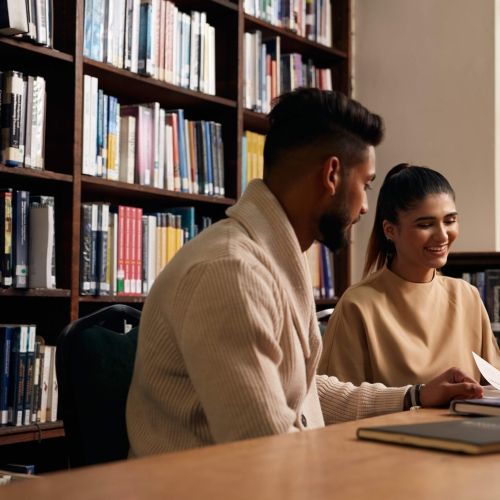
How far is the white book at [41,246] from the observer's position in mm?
2854

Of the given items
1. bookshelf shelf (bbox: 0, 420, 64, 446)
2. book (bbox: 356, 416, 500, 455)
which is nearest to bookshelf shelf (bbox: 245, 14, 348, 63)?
bookshelf shelf (bbox: 0, 420, 64, 446)

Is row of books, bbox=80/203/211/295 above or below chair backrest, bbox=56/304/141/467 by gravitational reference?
above

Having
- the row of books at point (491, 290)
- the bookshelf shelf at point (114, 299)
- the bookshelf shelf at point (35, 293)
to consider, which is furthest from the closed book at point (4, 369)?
the row of books at point (491, 290)

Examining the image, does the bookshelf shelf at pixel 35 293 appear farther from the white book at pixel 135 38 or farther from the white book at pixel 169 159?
the white book at pixel 135 38

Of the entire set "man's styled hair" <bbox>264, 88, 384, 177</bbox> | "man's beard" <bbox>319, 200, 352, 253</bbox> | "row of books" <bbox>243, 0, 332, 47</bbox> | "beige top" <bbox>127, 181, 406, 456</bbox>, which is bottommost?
"beige top" <bbox>127, 181, 406, 456</bbox>

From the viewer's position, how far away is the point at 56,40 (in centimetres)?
302

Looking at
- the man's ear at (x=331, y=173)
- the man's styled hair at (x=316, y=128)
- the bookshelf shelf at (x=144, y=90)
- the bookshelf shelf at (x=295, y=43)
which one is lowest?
the man's ear at (x=331, y=173)

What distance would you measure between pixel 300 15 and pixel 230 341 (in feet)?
10.3

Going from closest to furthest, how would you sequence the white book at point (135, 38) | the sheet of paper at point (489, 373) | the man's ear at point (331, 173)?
1. the man's ear at point (331, 173)
2. the sheet of paper at point (489, 373)
3. the white book at point (135, 38)

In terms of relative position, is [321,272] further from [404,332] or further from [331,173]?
[331,173]

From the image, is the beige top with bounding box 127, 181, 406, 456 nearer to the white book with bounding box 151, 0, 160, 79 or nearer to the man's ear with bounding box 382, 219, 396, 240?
the man's ear with bounding box 382, 219, 396, 240

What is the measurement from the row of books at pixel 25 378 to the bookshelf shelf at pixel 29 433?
2 cm

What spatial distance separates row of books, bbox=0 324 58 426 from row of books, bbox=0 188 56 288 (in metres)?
0.15

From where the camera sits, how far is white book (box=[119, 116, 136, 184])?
3.25m
